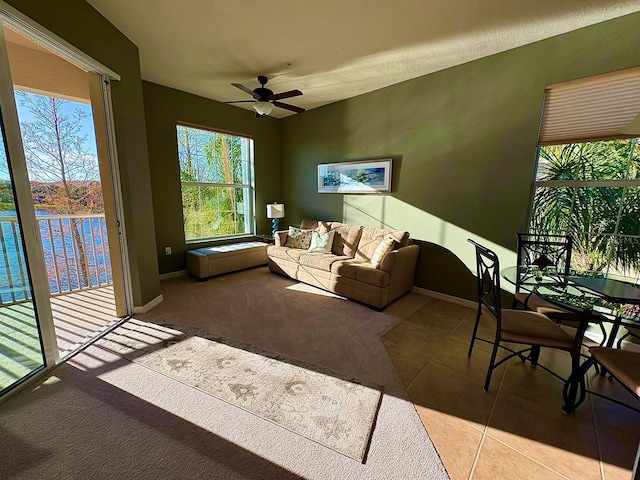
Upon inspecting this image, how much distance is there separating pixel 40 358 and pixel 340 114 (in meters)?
4.58

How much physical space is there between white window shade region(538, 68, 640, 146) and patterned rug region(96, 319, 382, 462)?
2.98 metres

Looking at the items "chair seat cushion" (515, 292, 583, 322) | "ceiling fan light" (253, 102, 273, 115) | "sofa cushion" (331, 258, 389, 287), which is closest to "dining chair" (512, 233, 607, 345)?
"chair seat cushion" (515, 292, 583, 322)

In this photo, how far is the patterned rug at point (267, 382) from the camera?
5.06 ft

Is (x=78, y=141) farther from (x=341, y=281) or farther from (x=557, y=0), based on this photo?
(x=557, y=0)

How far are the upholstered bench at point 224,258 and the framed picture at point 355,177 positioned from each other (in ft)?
5.45

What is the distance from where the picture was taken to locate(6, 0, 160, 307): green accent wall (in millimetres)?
2096

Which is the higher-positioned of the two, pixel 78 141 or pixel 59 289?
pixel 78 141

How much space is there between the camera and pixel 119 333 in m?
2.50

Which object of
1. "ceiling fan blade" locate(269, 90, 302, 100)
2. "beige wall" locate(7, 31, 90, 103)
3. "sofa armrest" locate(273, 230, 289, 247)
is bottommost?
"sofa armrest" locate(273, 230, 289, 247)

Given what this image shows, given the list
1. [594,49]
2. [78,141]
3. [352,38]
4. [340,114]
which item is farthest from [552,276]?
[78,141]

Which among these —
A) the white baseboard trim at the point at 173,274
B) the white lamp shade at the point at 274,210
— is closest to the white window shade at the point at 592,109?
the white lamp shade at the point at 274,210

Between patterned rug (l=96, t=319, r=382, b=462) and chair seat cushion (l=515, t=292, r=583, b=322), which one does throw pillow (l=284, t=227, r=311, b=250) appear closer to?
patterned rug (l=96, t=319, r=382, b=462)

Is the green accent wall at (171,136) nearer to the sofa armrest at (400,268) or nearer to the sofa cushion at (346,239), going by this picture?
the sofa cushion at (346,239)

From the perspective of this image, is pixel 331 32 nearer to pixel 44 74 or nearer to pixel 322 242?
pixel 322 242
